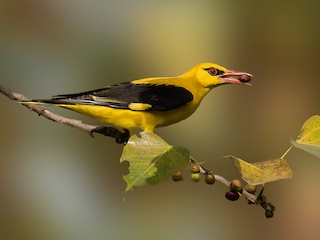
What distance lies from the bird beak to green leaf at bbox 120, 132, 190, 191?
0.95m

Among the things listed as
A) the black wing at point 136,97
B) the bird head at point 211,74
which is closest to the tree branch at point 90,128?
the black wing at point 136,97

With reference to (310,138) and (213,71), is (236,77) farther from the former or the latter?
(310,138)

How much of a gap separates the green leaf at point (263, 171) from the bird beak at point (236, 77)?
0.93 meters

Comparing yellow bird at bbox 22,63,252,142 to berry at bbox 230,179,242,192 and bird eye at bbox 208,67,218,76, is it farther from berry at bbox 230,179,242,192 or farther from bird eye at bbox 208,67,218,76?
berry at bbox 230,179,242,192

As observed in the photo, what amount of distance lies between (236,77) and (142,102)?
40cm

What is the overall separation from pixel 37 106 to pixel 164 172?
0.89 m

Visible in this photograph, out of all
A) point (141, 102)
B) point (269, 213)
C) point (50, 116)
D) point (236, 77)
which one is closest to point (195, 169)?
point (269, 213)

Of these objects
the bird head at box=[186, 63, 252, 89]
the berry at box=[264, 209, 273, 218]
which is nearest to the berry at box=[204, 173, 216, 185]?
the berry at box=[264, 209, 273, 218]

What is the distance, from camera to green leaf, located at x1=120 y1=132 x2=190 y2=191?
32.2 inches

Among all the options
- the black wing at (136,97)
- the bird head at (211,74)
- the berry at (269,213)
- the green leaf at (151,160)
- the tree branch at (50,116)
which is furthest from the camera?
the bird head at (211,74)

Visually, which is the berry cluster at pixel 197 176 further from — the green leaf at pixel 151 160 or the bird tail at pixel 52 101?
the bird tail at pixel 52 101

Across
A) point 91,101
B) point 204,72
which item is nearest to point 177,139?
point 204,72

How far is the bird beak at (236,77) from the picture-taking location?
1.83m

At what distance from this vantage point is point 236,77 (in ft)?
6.55
